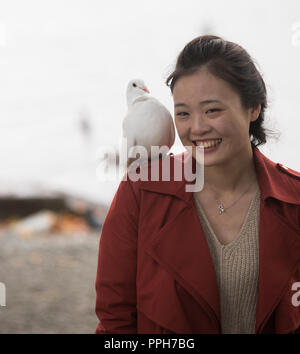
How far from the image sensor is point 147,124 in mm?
1197

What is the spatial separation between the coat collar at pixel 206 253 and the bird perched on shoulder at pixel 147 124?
120mm

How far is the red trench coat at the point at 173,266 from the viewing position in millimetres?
1151

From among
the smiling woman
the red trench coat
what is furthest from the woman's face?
the red trench coat

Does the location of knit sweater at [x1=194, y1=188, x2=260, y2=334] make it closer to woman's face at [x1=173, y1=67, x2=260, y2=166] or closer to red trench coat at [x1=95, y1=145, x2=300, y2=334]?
red trench coat at [x1=95, y1=145, x2=300, y2=334]

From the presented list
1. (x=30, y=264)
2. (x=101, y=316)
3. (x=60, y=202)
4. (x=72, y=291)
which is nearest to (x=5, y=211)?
(x=60, y=202)

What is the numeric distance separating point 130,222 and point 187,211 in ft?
0.55

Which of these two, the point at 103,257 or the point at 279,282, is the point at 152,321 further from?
the point at 279,282

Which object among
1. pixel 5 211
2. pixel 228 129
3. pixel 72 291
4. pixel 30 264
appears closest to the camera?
pixel 228 129

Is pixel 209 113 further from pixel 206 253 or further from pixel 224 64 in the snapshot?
pixel 206 253

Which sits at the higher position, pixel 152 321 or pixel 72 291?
pixel 152 321

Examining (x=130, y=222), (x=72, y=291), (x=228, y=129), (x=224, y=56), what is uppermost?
(x=224, y=56)

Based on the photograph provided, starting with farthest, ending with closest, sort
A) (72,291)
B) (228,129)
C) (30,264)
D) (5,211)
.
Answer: (5,211) < (30,264) < (72,291) < (228,129)

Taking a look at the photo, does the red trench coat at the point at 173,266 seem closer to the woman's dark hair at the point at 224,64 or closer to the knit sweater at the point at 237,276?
the knit sweater at the point at 237,276

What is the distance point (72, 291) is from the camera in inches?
120
